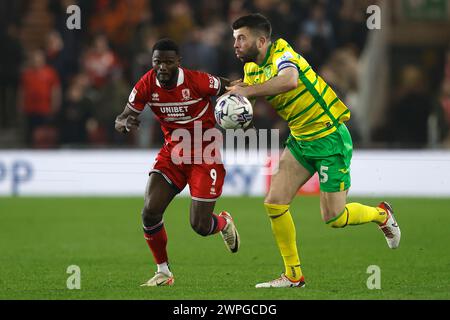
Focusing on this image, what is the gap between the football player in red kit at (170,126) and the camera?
8.93m

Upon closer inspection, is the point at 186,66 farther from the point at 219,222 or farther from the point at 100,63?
the point at 219,222

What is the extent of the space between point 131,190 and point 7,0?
5198mm

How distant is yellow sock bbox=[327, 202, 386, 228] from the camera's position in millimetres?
8884

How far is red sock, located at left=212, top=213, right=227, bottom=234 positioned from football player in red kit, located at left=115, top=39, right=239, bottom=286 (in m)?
0.20

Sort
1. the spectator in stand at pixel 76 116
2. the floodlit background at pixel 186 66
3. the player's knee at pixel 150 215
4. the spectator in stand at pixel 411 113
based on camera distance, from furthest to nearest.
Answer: the spectator in stand at pixel 76 116 < the spectator in stand at pixel 411 113 < the floodlit background at pixel 186 66 < the player's knee at pixel 150 215

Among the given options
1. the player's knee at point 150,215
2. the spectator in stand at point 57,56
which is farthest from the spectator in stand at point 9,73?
the player's knee at point 150,215

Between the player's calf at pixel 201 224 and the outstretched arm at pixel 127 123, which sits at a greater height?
the outstretched arm at pixel 127 123

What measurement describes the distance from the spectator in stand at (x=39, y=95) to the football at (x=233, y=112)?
36.6 feet

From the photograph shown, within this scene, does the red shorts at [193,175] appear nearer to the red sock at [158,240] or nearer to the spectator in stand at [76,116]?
the red sock at [158,240]

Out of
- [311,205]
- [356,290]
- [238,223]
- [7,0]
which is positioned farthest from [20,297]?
[7,0]

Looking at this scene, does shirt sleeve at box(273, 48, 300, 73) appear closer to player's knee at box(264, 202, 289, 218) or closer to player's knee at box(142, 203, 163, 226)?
player's knee at box(264, 202, 289, 218)

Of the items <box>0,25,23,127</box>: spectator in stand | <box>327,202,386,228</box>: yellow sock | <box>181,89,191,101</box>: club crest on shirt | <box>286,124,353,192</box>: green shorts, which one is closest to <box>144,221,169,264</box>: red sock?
<box>181,89,191,101</box>: club crest on shirt
